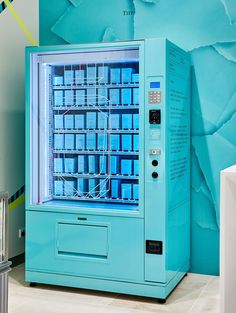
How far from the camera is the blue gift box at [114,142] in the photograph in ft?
13.2

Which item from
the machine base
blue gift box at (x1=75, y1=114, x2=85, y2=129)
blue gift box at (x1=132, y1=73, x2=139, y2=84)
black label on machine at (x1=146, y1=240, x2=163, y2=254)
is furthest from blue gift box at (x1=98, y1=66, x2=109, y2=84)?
the machine base

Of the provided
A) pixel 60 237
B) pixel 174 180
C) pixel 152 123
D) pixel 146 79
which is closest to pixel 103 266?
pixel 60 237

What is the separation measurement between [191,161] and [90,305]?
1.63 metres

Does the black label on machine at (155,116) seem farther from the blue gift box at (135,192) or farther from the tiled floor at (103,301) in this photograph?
the tiled floor at (103,301)

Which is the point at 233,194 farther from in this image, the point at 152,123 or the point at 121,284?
the point at 121,284

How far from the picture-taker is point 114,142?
404cm

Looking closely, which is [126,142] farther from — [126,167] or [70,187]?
[70,187]

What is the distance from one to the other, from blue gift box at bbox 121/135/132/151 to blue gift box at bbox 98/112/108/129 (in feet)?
0.67

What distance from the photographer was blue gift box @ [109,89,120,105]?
4.01 m

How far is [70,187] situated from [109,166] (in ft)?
1.43

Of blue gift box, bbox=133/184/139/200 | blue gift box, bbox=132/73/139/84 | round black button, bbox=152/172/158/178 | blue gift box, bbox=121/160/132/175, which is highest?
blue gift box, bbox=132/73/139/84

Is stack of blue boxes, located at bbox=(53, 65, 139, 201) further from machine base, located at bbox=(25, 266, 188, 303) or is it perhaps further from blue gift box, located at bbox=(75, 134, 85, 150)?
machine base, located at bbox=(25, 266, 188, 303)

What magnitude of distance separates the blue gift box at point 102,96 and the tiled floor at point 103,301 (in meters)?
1.61

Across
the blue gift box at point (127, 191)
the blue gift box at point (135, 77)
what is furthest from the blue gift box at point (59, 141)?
the blue gift box at point (135, 77)
